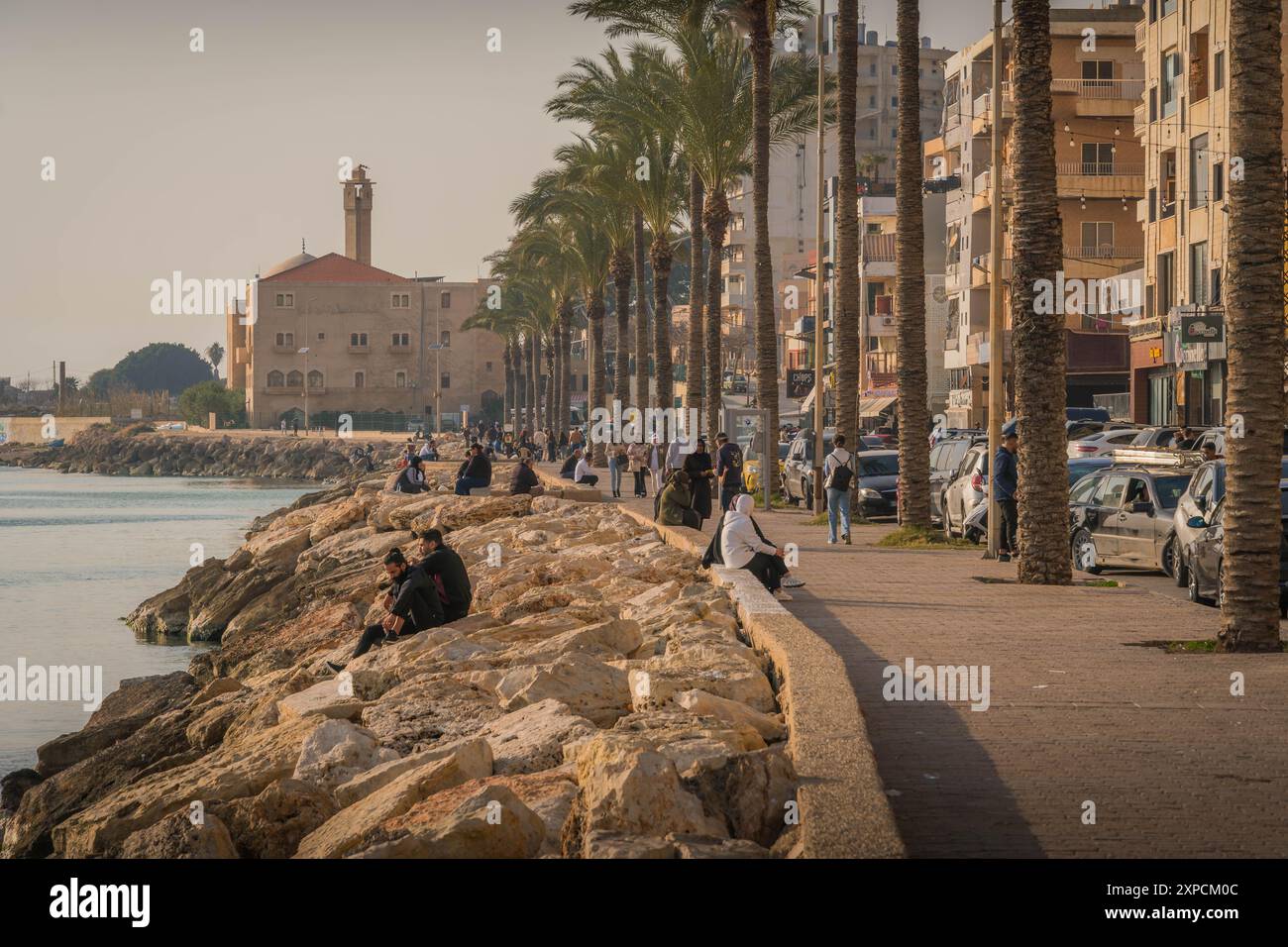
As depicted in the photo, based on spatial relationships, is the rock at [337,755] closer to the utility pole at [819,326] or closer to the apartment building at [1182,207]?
the utility pole at [819,326]

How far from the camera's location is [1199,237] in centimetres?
5094

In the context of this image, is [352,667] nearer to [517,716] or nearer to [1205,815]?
[517,716]

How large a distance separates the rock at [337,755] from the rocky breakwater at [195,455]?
337ft

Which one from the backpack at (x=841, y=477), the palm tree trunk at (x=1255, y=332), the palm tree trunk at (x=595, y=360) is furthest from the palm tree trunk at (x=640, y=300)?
the palm tree trunk at (x=1255, y=332)

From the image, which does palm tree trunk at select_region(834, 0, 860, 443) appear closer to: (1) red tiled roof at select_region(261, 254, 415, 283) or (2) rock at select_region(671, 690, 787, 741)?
A: (2) rock at select_region(671, 690, 787, 741)

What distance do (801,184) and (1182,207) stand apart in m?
72.3

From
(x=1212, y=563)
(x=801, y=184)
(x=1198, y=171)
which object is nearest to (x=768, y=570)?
(x=1212, y=563)

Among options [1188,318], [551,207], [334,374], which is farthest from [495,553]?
[334,374]

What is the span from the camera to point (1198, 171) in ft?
167

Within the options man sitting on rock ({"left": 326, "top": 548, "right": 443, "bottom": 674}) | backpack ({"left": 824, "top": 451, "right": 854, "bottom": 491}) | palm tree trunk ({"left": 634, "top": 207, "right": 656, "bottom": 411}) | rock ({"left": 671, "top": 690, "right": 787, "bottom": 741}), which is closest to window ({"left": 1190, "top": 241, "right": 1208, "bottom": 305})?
palm tree trunk ({"left": 634, "top": 207, "right": 656, "bottom": 411})

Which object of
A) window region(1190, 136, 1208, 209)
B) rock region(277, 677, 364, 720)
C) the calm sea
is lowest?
the calm sea

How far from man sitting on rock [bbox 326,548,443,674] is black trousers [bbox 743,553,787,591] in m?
3.42

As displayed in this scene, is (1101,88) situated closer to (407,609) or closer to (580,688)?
(407,609)

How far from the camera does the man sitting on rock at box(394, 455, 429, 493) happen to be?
1938 inches
